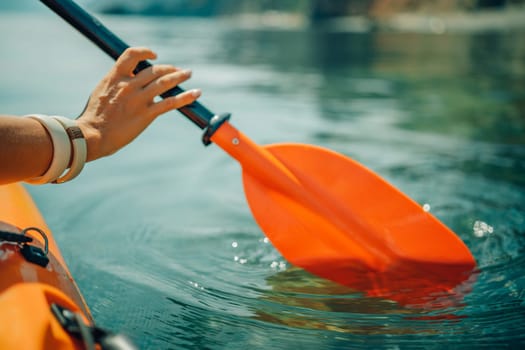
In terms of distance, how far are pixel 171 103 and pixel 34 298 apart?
925 mm

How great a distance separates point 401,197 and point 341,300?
0.64 meters

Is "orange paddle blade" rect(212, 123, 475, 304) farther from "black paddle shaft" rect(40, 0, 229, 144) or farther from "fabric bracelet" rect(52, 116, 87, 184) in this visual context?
"fabric bracelet" rect(52, 116, 87, 184)

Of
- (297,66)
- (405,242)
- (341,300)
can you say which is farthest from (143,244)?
(297,66)

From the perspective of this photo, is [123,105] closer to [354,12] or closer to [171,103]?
[171,103]

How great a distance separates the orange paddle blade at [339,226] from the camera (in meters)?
2.69

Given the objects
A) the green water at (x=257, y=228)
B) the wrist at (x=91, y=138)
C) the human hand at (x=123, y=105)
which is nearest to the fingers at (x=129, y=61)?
the human hand at (x=123, y=105)

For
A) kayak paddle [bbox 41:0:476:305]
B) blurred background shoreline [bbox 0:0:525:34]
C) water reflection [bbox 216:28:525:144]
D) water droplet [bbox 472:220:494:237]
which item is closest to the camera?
kayak paddle [bbox 41:0:476:305]

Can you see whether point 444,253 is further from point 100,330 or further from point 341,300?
point 100,330

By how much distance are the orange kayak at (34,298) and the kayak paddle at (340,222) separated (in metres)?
1.13

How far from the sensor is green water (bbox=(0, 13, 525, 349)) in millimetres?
2219

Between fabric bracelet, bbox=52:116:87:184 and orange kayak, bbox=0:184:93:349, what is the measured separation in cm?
26

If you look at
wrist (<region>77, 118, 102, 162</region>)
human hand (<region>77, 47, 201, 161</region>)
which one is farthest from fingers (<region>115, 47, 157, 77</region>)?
wrist (<region>77, 118, 102, 162</region>)

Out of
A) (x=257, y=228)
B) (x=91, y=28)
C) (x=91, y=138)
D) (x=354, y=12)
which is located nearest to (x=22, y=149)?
(x=91, y=138)

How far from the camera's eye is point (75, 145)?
1715mm
